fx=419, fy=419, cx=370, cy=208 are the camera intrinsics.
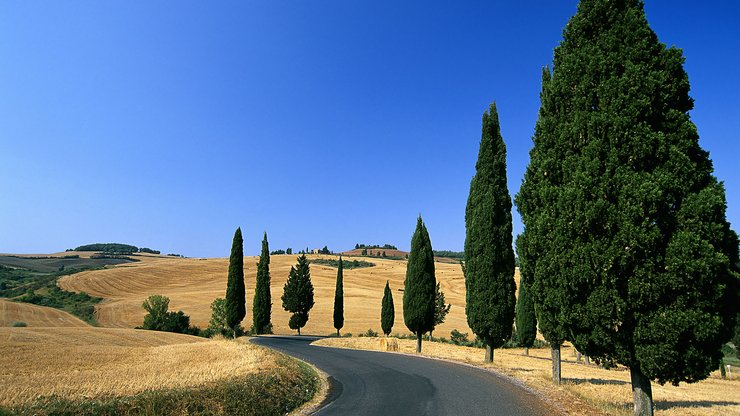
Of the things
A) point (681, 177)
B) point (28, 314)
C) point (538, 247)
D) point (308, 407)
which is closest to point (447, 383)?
point (308, 407)

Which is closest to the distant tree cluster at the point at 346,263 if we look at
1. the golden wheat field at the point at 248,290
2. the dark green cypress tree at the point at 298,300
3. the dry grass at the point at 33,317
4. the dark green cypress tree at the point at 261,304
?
the golden wheat field at the point at 248,290

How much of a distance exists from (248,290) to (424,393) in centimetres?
7956

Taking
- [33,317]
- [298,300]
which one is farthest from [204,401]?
[33,317]

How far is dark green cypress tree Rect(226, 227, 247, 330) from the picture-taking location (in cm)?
4638

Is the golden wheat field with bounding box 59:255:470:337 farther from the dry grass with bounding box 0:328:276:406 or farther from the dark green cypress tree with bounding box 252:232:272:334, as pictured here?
the dry grass with bounding box 0:328:276:406

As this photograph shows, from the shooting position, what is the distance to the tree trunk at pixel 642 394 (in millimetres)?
9531

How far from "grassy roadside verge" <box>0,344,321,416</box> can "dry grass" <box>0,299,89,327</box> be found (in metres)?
43.1

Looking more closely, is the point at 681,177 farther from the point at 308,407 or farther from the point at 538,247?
the point at 308,407

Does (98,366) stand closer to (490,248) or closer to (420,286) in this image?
(490,248)

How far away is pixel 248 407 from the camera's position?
9.50 metres

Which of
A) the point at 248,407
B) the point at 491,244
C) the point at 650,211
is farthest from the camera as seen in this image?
the point at 491,244

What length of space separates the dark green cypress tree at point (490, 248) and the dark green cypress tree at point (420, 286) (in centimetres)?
924

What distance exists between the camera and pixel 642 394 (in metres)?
9.59

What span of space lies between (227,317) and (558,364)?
38.6 metres
